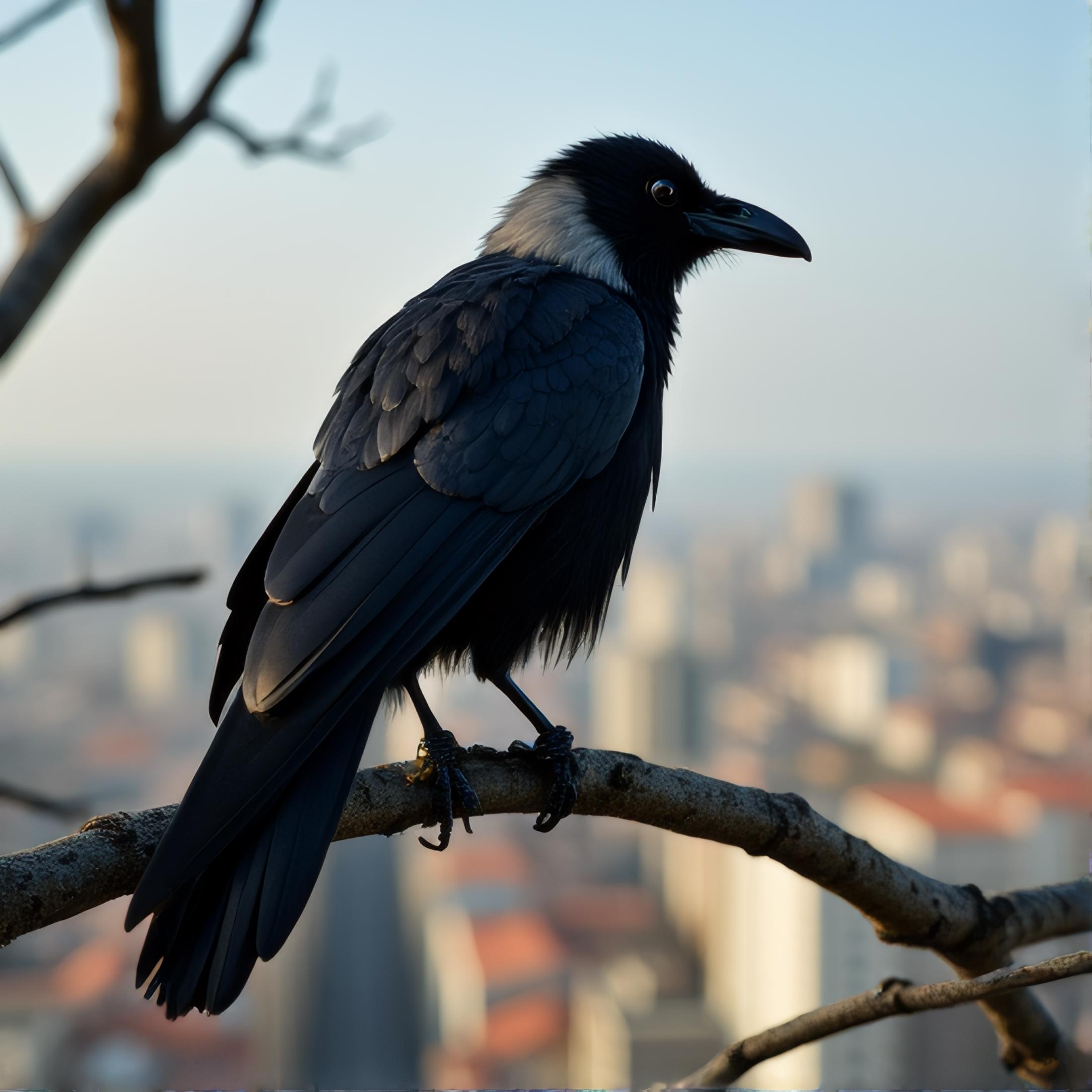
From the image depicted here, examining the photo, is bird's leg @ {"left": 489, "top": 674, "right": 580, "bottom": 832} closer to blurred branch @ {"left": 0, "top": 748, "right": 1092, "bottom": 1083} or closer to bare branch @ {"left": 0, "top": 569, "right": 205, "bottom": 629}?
blurred branch @ {"left": 0, "top": 748, "right": 1092, "bottom": 1083}

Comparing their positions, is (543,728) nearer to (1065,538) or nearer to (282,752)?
(282,752)

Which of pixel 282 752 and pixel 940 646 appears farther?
pixel 940 646

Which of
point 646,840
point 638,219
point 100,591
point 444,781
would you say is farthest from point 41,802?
point 646,840

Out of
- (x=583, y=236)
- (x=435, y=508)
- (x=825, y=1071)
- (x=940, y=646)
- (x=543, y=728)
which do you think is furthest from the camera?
(x=940, y=646)

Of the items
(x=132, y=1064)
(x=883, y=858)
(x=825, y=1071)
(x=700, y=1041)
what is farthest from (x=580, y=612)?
(x=700, y=1041)

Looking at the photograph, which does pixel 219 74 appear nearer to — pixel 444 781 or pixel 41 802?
pixel 41 802

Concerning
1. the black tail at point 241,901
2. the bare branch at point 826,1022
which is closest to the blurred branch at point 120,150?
the black tail at point 241,901

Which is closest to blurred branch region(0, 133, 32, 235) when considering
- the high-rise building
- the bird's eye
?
the bird's eye
